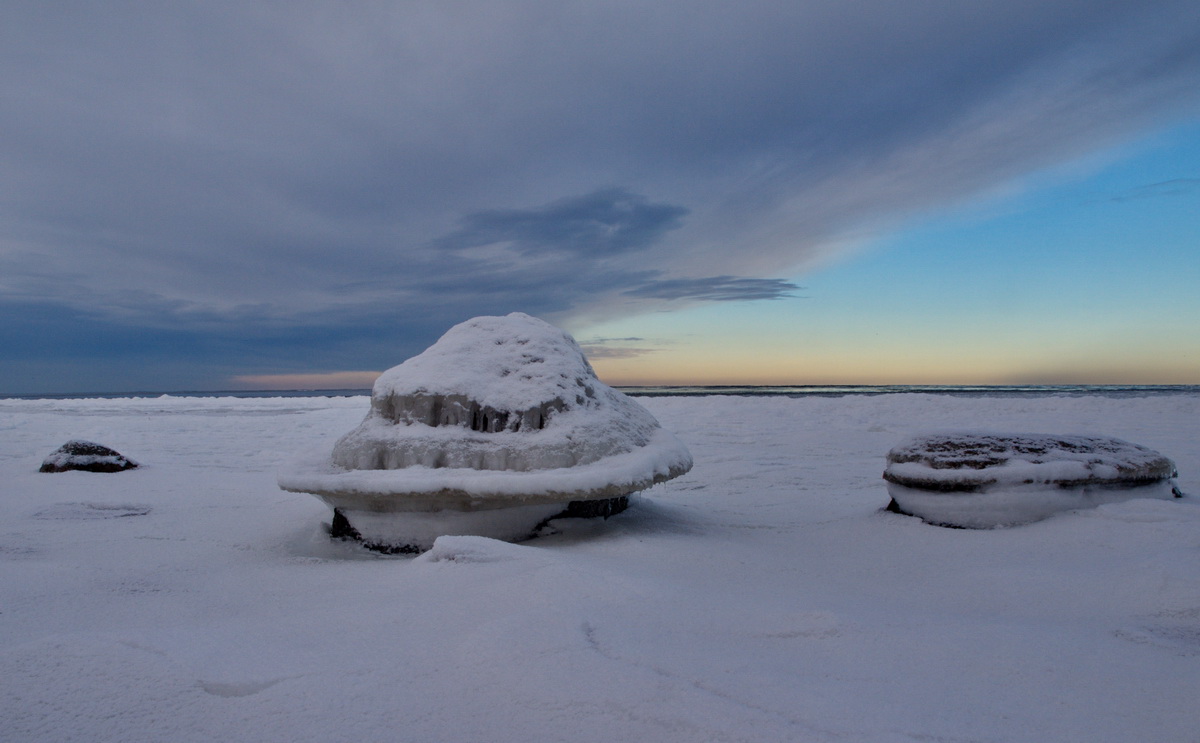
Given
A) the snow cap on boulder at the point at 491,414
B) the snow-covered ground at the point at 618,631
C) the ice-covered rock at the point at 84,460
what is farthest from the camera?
the ice-covered rock at the point at 84,460

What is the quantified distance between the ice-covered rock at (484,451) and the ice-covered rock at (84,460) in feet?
13.2

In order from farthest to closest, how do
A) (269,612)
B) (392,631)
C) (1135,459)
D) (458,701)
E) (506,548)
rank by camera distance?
(1135,459) < (506,548) < (269,612) < (392,631) < (458,701)

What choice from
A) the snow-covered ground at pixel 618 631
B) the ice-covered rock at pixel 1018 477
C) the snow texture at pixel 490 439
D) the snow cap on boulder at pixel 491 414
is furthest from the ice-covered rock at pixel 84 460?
the ice-covered rock at pixel 1018 477

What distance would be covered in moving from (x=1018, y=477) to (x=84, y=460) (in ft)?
24.8

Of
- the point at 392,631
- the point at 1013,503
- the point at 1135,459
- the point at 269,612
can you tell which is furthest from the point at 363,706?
the point at 1135,459

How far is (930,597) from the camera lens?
2.17m

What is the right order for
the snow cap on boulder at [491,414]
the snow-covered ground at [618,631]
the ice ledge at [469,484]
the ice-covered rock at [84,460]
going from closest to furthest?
the snow-covered ground at [618,631]
the ice ledge at [469,484]
the snow cap on boulder at [491,414]
the ice-covered rock at [84,460]

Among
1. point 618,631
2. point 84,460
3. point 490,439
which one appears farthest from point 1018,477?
point 84,460

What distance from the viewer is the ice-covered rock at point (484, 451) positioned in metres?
2.86

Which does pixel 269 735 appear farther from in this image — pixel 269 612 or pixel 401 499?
pixel 401 499

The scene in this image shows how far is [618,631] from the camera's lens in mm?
1544

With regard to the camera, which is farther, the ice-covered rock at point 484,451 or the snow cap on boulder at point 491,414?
the snow cap on boulder at point 491,414

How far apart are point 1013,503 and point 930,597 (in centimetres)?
130

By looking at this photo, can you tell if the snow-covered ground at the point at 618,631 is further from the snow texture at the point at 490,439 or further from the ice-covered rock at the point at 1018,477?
the snow texture at the point at 490,439
